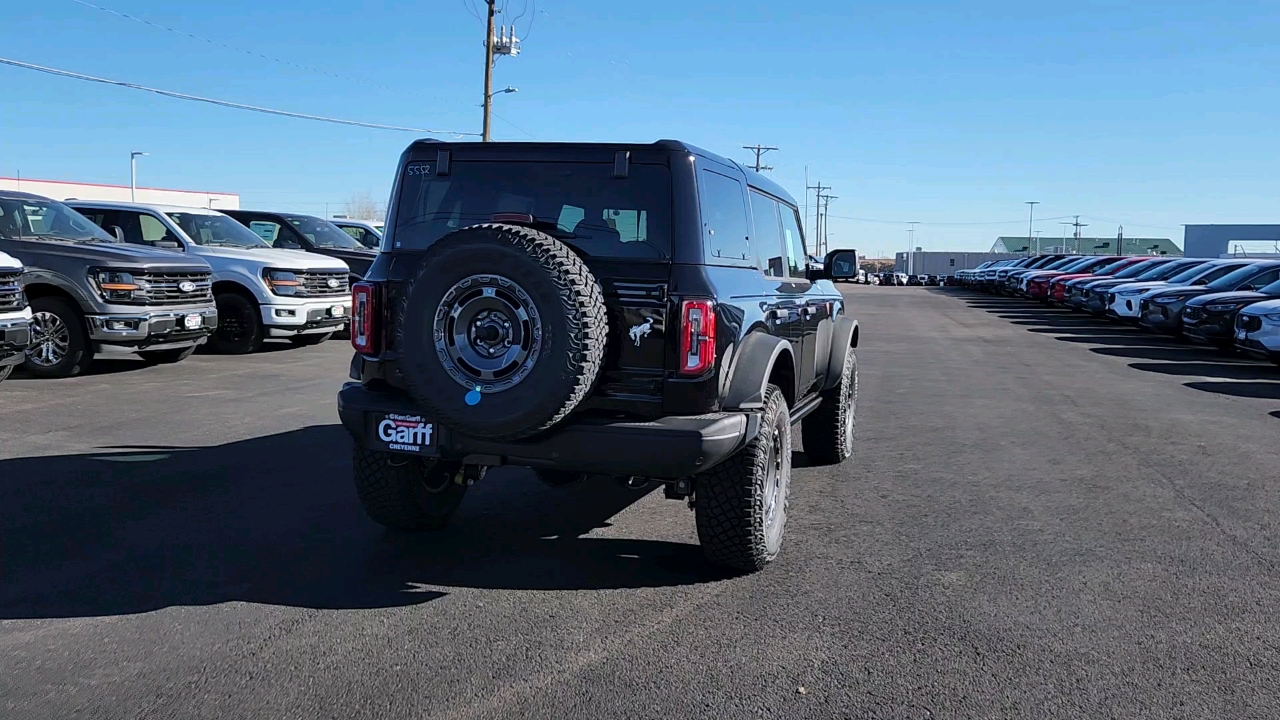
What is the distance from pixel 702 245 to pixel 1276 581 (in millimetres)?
3165

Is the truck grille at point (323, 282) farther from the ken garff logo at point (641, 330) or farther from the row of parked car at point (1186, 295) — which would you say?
the row of parked car at point (1186, 295)

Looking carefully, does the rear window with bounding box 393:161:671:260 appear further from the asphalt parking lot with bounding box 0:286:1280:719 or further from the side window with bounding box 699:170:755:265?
the asphalt parking lot with bounding box 0:286:1280:719

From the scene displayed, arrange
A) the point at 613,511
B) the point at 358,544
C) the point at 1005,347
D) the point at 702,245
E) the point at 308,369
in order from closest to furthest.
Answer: the point at 702,245
the point at 358,544
the point at 613,511
the point at 308,369
the point at 1005,347

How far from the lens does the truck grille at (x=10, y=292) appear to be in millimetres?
9523

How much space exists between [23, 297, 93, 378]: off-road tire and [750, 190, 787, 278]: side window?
8.20m

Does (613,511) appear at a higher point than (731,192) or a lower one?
lower

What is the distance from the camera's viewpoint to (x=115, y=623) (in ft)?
14.1

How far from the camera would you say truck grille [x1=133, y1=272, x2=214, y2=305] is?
1166 centimetres

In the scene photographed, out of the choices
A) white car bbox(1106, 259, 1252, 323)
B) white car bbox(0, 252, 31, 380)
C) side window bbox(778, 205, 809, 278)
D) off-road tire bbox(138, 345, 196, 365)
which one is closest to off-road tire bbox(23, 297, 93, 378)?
off-road tire bbox(138, 345, 196, 365)

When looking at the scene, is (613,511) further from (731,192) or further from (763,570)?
(731,192)

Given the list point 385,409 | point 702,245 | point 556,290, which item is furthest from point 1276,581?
point 385,409

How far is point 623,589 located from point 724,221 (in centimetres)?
185

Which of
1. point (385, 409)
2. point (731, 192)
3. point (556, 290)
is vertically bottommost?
point (385, 409)

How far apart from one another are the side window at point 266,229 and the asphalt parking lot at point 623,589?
880 centimetres
